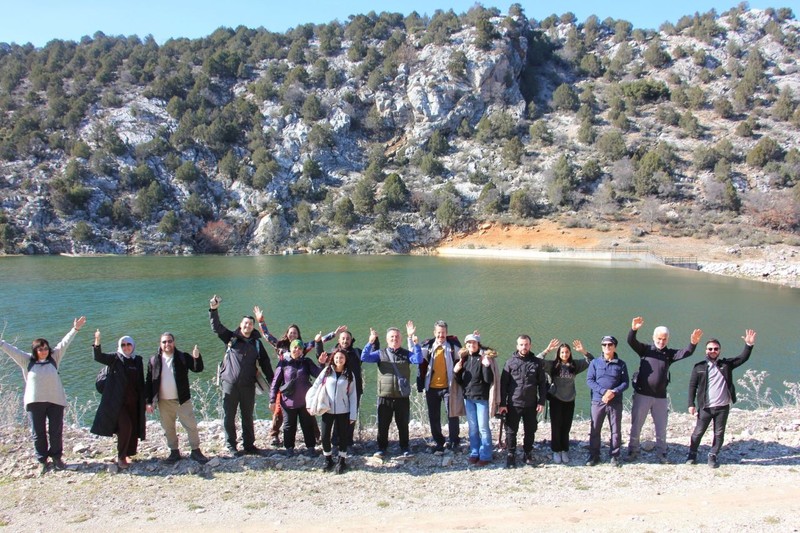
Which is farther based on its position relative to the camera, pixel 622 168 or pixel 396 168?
pixel 396 168

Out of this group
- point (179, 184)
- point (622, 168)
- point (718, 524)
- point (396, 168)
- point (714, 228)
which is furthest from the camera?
point (396, 168)

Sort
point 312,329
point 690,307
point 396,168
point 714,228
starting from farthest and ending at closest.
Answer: point 396,168 → point 714,228 → point 690,307 → point 312,329

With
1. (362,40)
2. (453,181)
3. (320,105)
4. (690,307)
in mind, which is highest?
(362,40)

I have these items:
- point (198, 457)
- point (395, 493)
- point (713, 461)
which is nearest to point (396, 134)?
point (198, 457)

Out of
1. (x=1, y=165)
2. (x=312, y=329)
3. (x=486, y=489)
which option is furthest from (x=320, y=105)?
(x=486, y=489)

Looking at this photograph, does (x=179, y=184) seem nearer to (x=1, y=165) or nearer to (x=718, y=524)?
(x=1, y=165)

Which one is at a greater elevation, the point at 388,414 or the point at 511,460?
the point at 388,414

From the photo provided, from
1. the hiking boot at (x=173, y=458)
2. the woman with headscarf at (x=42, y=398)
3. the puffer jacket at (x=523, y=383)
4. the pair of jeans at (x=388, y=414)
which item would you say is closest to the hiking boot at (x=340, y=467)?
the pair of jeans at (x=388, y=414)

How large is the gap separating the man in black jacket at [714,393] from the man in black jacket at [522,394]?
6.63 ft

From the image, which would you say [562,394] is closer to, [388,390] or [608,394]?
[608,394]

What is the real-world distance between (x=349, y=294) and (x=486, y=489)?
24.3 m

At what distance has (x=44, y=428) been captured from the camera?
21.5 feet

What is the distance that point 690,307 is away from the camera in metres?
26.0

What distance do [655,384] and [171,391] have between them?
21.2 feet
